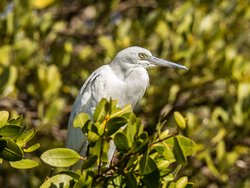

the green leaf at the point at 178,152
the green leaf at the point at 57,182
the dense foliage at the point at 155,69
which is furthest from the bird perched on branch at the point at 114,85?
the green leaf at the point at 178,152

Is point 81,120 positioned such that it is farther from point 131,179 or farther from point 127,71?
point 127,71

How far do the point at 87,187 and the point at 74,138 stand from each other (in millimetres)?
1397

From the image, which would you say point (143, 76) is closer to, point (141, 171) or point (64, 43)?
point (64, 43)

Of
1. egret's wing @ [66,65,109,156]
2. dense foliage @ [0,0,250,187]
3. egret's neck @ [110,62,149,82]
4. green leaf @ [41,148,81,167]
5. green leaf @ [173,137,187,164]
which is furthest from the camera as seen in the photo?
dense foliage @ [0,0,250,187]

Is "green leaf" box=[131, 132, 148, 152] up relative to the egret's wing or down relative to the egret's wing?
up

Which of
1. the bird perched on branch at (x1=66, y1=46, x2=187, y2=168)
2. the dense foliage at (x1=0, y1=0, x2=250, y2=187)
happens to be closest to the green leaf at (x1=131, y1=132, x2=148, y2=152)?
the bird perched on branch at (x1=66, y1=46, x2=187, y2=168)

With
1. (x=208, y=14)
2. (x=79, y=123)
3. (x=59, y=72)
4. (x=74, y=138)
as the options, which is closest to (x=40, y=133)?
(x=59, y=72)

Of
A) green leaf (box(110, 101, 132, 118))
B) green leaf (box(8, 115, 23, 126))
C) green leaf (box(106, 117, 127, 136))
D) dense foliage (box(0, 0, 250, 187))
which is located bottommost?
dense foliage (box(0, 0, 250, 187))

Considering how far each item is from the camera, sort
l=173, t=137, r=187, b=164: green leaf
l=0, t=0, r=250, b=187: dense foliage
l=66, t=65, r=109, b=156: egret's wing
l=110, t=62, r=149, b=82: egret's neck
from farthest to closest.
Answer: l=0, t=0, r=250, b=187: dense foliage → l=110, t=62, r=149, b=82: egret's neck → l=66, t=65, r=109, b=156: egret's wing → l=173, t=137, r=187, b=164: green leaf

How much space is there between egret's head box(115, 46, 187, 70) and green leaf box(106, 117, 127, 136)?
1.63 metres

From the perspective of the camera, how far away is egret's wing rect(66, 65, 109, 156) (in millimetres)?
3891

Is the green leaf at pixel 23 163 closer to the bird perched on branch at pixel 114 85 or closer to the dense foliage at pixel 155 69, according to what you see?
the bird perched on branch at pixel 114 85

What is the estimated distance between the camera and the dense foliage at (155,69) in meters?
4.69

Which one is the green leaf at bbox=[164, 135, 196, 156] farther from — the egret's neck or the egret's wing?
the egret's neck
